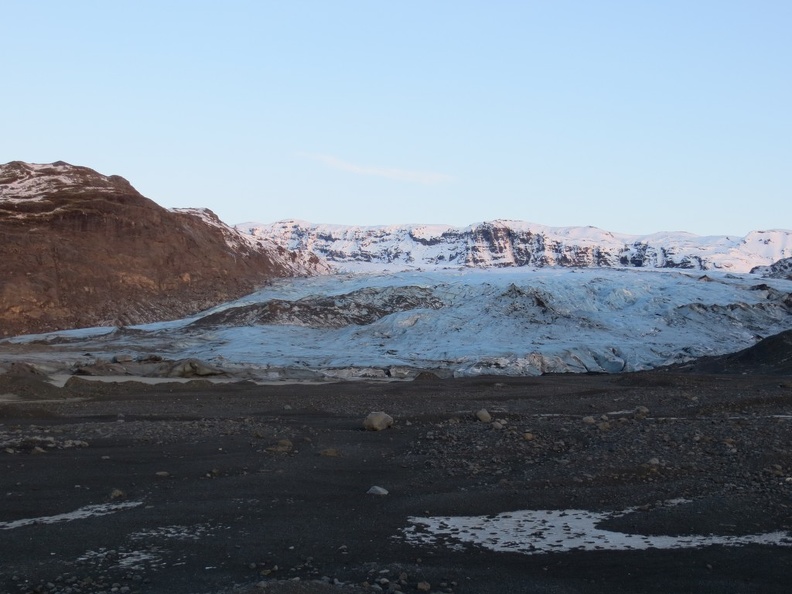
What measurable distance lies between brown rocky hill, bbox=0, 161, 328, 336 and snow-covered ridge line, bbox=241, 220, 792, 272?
19129mm

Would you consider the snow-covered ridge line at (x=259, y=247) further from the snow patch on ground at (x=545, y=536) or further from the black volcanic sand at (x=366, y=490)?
the snow patch on ground at (x=545, y=536)

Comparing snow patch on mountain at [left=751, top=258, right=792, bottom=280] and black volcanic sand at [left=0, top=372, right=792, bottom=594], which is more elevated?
snow patch on mountain at [left=751, top=258, right=792, bottom=280]

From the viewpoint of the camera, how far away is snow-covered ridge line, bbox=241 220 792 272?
74.6 metres

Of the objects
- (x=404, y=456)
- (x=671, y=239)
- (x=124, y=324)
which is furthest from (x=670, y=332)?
(x=671, y=239)

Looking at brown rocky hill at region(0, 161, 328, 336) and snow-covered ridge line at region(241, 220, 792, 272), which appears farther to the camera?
snow-covered ridge line at region(241, 220, 792, 272)

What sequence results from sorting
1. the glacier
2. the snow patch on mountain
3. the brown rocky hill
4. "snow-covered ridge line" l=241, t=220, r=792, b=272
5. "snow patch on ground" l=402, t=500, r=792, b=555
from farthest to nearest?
"snow-covered ridge line" l=241, t=220, r=792, b=272 → the snow patch on mountain → the brown rocky hill → the glacier → "snow patch on ground" l=402, t=500, r=792, b=555

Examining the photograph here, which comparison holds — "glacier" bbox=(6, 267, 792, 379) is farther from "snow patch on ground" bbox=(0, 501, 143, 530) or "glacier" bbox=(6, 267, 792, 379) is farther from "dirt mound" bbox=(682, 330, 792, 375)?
"snow patch on ground" bbox=(0, 501, 143, 530)

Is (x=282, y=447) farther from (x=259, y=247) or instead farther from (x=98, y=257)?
(x=259, y=247)

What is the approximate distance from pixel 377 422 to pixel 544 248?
6796cm

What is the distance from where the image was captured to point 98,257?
151 feet

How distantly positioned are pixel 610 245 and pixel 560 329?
44168 millimetres

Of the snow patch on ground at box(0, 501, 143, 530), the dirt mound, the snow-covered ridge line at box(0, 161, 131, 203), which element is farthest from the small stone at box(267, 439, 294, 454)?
the snow-covered ridge line at box(0, 161, 131, 203)

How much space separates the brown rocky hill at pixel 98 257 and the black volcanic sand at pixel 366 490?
27.4 metres

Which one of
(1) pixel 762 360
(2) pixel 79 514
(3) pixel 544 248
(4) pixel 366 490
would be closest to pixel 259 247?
(3) pixel 544 248
